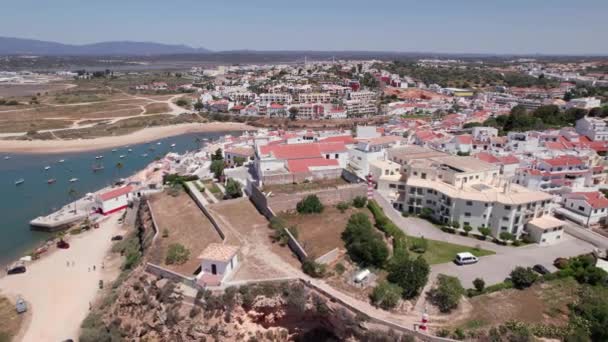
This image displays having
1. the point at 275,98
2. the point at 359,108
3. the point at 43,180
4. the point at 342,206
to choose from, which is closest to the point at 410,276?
the point at 342,206

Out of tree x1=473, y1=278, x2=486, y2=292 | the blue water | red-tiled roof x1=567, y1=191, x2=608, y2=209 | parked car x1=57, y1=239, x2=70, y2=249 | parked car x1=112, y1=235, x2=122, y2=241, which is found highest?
red-tiled roof x1=567, y1=191, x2=608, y2=209

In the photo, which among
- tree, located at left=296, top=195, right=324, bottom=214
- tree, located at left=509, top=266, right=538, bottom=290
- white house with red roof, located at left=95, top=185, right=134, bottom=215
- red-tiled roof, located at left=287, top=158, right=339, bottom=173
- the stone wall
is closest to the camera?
tree, located at left=509, top=266, right=538, bottom=290

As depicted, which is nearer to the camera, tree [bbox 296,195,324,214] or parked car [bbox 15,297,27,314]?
parked car [bbox 15,297,27,314]

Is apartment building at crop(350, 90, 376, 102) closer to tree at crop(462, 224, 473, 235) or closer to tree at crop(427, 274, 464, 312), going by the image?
tree at crop(462, 224, 473, 235)

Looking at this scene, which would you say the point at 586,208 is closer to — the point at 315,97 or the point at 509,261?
the point at 509,261

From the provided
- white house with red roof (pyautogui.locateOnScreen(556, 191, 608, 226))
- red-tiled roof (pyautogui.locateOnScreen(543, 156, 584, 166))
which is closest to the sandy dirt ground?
white house with red roof (pyautogui.locateOnScreen(556, 191, 608, 226))

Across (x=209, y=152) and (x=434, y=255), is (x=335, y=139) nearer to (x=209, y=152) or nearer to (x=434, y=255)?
(x=209, y=152)
